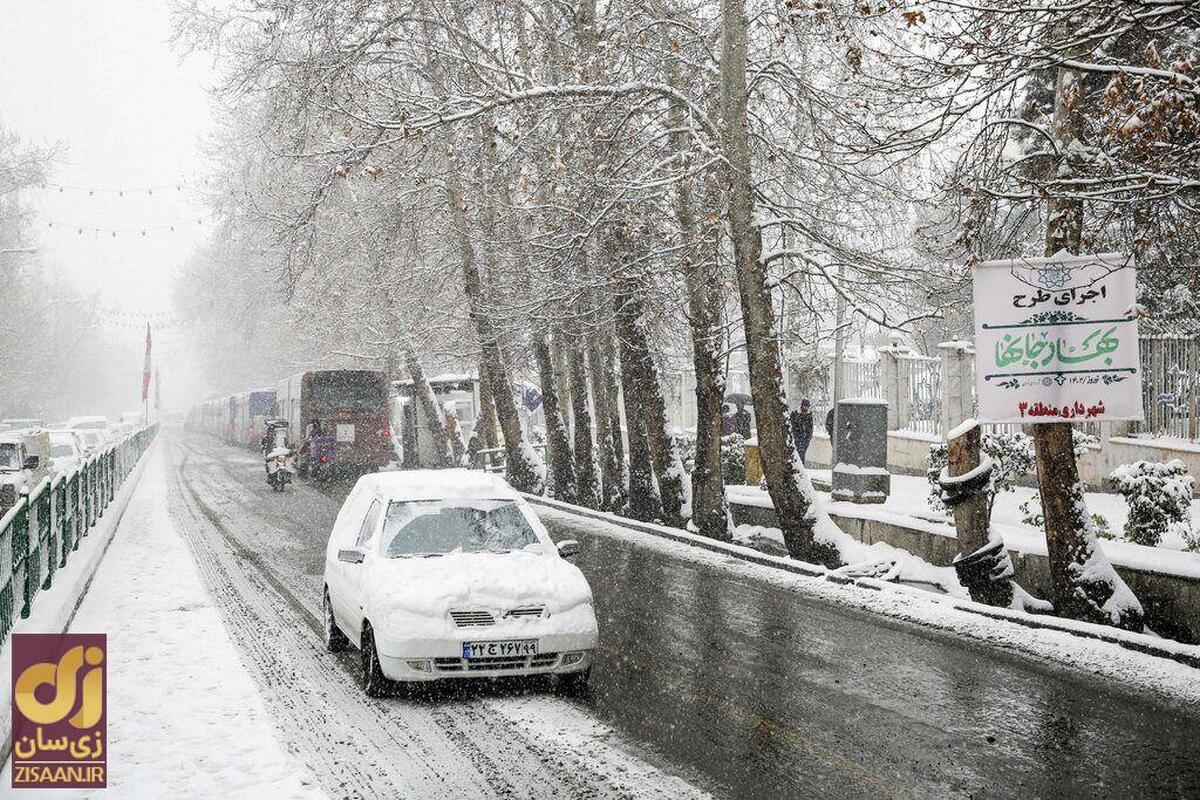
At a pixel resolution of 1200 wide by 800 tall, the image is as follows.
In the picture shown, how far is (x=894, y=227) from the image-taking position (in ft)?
58.6

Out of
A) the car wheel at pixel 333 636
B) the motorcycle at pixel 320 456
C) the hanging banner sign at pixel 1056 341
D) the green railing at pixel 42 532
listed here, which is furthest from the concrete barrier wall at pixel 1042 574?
the motorcycle at pixel 320 456

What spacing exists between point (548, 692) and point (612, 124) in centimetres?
1129

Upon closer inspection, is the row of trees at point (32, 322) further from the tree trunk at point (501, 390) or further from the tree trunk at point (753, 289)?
the tree trunk at point (753, 289)

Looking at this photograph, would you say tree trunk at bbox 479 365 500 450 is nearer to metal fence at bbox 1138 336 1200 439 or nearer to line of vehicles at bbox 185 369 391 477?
line of vehicles at bbox 185 369 391 477

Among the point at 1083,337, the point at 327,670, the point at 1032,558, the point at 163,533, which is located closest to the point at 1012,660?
the point at 1032,558

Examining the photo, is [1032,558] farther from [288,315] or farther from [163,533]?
[288,315]

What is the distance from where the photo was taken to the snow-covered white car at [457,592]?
7641 millimetres

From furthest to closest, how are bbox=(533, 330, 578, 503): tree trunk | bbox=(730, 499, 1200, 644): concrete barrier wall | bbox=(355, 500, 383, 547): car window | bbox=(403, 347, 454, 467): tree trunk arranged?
1. bbox=(403, 347, 454, 467): tree trunk
2. bbox=(533, 330, 578, 503): tree trunk
3. bbox=(730, 499, 1200, 644): concrete barrier wall
4. bbox=(355, 500, 383, 547): car window

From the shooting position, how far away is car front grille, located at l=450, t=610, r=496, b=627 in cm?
767

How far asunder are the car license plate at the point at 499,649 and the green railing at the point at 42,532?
3856mm

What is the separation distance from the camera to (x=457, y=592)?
25.5 ft

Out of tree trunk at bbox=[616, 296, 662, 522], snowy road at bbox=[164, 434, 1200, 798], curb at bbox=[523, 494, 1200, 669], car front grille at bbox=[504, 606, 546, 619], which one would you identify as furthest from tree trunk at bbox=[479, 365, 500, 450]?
car front grille at bbox=[504, 606, 546, 619]

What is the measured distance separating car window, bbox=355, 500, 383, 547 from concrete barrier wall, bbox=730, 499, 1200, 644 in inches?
262
